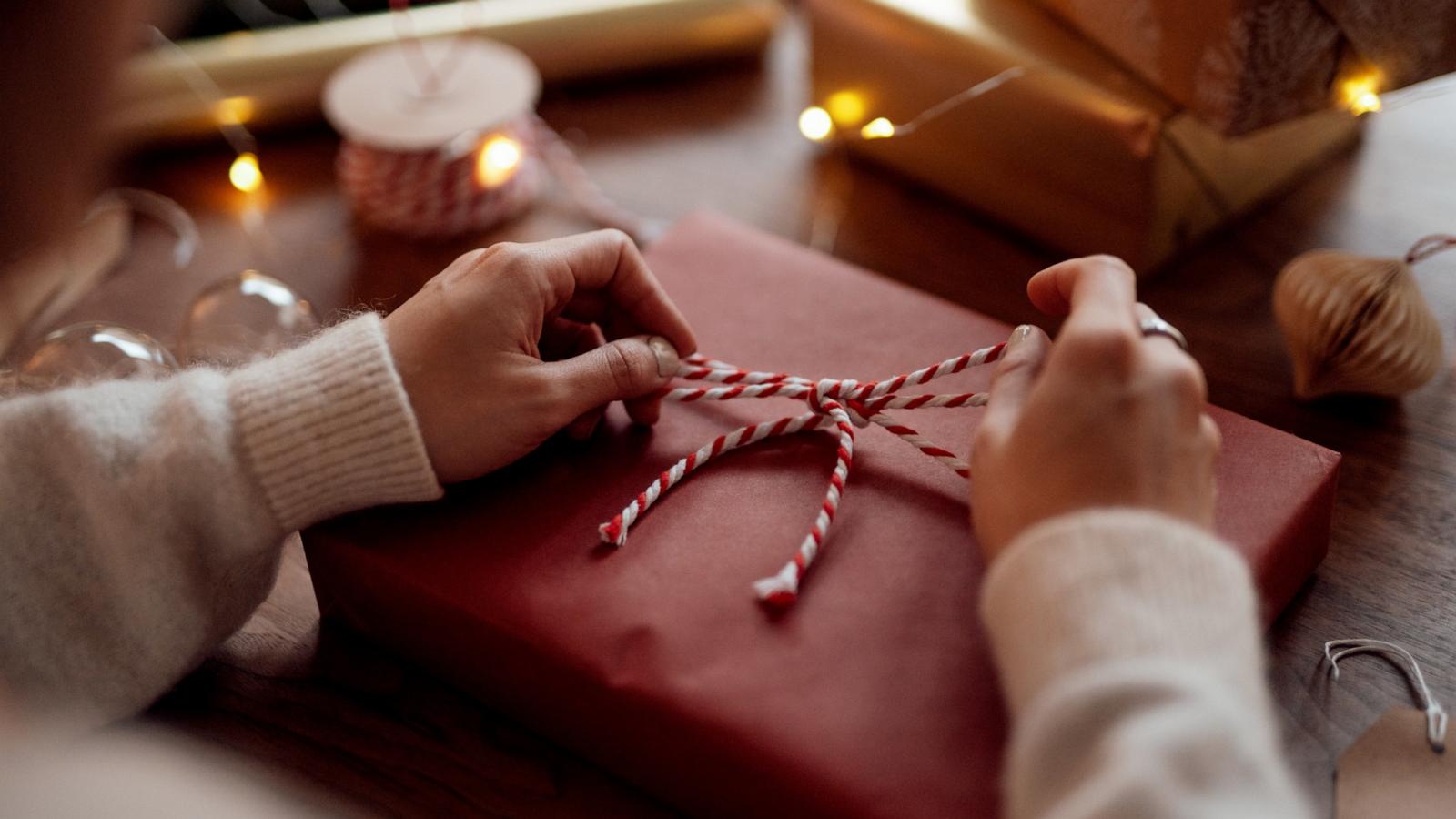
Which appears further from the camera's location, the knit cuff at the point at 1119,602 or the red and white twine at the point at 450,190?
the red and white twine at the point at 450,190

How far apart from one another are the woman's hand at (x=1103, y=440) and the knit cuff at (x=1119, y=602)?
1 centimetres

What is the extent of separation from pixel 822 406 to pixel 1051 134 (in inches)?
13.5

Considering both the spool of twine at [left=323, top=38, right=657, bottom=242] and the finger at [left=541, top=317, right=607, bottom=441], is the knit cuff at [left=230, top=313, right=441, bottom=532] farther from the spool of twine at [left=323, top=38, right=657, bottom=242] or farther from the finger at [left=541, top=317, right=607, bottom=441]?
the spool of twine at [left=323, top=38, right=657, bottom=242]

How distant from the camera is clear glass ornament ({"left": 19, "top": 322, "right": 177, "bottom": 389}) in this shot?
2.61 ft

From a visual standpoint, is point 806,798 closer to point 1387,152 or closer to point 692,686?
point 692,686

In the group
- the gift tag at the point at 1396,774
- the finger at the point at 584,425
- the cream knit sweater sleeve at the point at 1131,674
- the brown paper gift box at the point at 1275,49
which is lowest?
the gift tag at the point at 1396,774

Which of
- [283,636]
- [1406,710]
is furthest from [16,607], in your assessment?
[1406,710]

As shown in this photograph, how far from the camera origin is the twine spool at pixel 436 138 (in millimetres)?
981

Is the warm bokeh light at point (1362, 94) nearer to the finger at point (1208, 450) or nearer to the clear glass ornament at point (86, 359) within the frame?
the finger at point (1208, 450)

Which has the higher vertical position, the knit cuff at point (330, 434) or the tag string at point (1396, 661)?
the knit cuff at point (330, 434)

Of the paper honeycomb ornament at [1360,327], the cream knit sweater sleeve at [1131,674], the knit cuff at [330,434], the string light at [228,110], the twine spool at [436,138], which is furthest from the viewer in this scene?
the string light at [228,110]

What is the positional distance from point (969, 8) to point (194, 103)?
741 mm

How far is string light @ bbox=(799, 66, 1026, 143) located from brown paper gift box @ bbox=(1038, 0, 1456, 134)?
0.15 metres

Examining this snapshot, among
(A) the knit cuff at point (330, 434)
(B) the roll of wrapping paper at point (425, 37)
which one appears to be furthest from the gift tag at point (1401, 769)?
(B) the roll of wrapping paper at point (425, 37)
